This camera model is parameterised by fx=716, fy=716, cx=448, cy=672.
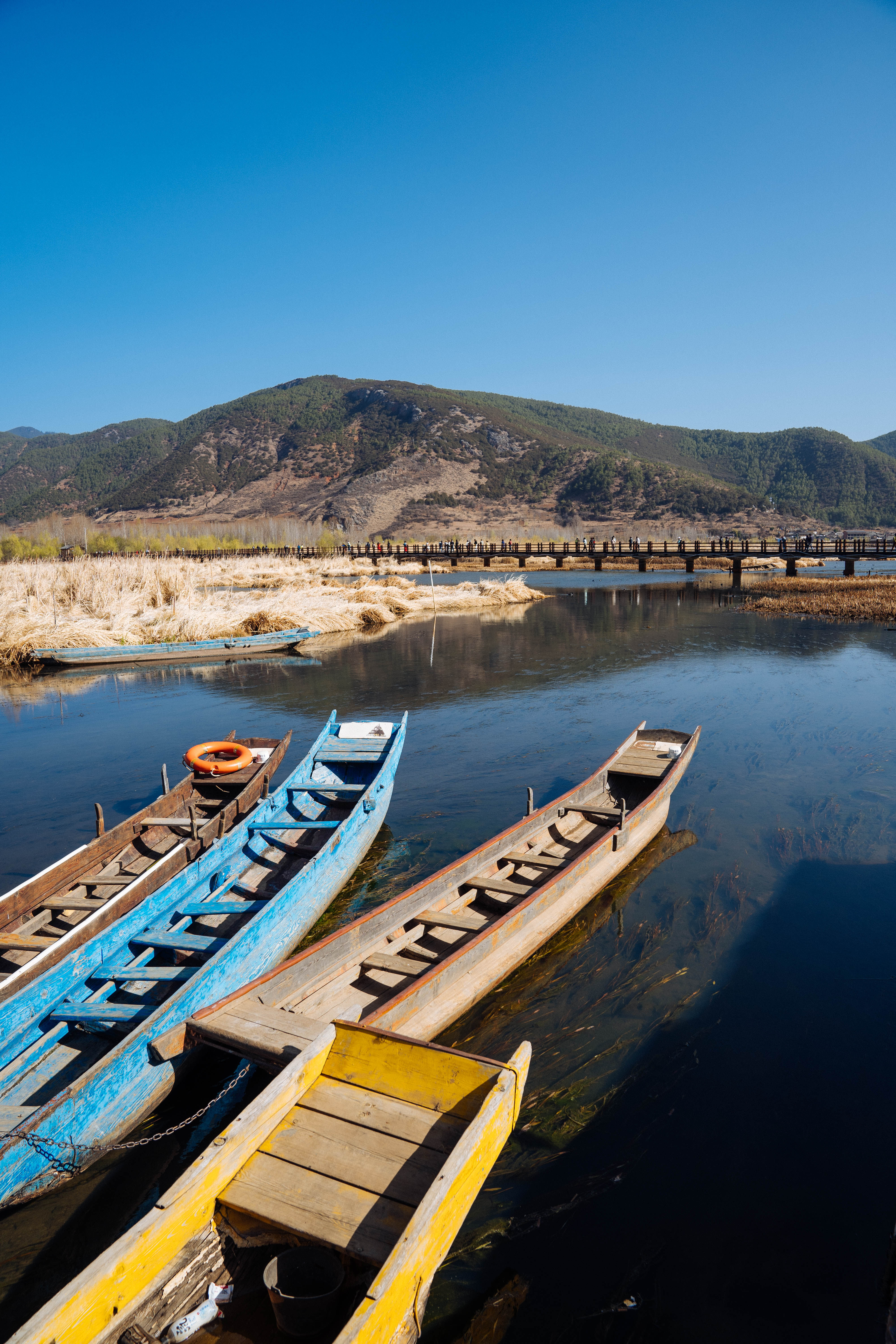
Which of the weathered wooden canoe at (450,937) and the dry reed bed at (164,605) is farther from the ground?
the dry reed bed at (164,605)

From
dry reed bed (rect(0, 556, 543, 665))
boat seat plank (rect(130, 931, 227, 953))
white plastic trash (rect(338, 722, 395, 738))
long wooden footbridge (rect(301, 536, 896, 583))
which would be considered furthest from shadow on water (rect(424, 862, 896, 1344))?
long wooden footbridge (rect(301, 536, 896, 583))

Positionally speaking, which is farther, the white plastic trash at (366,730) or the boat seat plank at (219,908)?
the white plastic trash at (366,730)

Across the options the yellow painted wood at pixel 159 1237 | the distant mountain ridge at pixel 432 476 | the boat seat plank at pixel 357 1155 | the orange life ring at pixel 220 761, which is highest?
the distant mountain ridge at pixel 432 476

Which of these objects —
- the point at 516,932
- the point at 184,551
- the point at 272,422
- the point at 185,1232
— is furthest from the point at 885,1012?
the point at 272,422

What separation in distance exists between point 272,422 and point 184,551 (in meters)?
121

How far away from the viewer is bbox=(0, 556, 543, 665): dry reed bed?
28.6m

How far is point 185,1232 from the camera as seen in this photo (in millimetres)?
3453

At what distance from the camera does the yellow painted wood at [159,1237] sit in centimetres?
287

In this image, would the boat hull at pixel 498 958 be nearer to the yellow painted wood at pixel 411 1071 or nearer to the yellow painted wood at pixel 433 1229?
the yellow painted wood at pixel 411 1071

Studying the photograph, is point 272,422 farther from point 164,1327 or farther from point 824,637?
point 164,1327

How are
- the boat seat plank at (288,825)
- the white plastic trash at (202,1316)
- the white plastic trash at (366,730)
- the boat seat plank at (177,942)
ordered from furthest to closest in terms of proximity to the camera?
Result: the white plastic trash at (366,730), the boat seat plank at (288,825), the boat seat plank at (177,942), the white plastic trash at (202,1316)

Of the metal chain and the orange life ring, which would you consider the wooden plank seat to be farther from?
the orange life ring

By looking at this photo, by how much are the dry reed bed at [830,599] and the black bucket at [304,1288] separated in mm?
37233

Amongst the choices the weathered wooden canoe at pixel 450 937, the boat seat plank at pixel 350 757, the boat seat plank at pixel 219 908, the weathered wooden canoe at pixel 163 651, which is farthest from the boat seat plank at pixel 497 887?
the weathered wooden canoe at pixel 163 651
